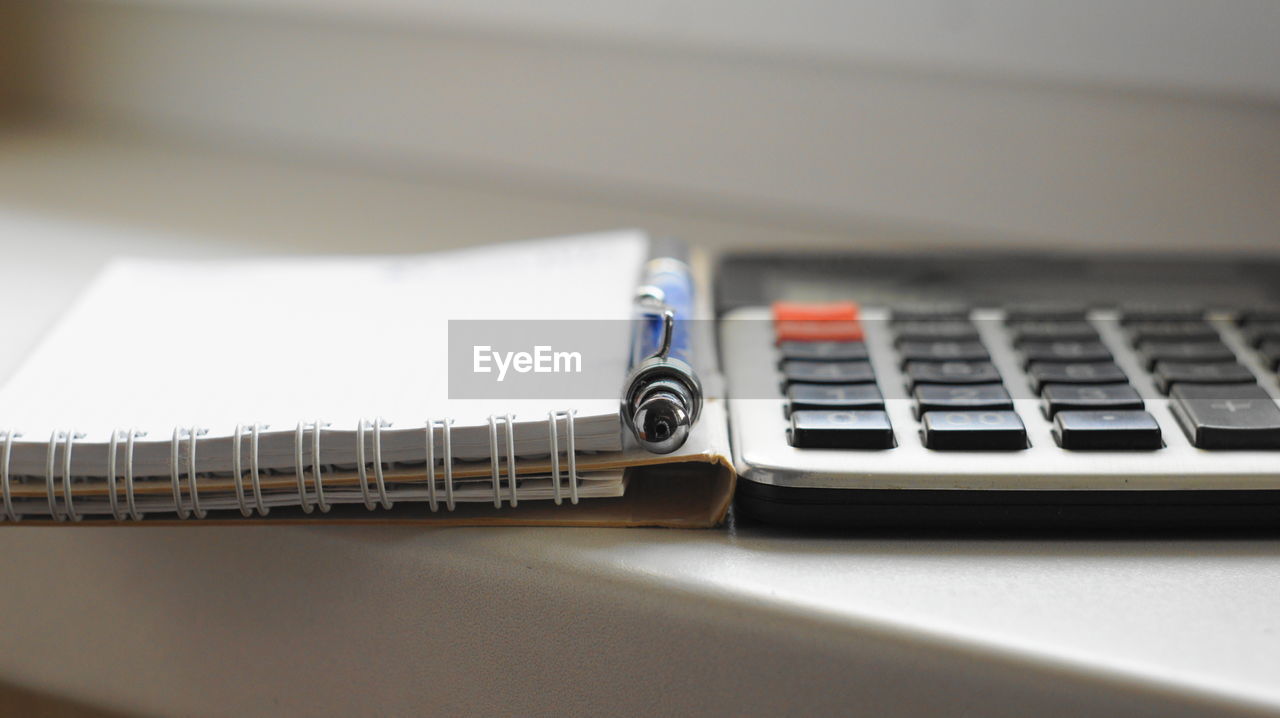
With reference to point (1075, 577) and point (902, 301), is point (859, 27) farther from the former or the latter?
point (1075, 577)

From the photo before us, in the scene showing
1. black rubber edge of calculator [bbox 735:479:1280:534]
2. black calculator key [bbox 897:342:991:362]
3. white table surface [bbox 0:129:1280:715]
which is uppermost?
black calculator key [bbox 897:342:991:362]

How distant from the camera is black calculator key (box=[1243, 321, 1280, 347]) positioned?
0.43m

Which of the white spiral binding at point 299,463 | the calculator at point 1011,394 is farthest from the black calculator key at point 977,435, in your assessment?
the white spiral binding at point 299,463

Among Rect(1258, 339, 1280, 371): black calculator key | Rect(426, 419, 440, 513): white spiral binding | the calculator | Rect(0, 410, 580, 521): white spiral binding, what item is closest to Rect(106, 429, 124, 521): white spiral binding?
Rect(0, 410, 580, 521): white spiral binding

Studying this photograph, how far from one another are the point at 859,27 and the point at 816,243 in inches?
5.1

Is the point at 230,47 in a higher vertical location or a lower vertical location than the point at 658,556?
higher

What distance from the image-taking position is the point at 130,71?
0.79 metres

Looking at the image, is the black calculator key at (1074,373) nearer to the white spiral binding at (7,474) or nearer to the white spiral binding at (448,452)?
the white spiral binding at (448,452)

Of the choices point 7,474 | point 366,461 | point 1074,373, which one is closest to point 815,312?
point 1074,373

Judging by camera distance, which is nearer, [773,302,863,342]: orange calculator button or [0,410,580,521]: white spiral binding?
[0,410,580,521]: white spiral binding

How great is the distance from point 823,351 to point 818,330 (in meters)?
0.03

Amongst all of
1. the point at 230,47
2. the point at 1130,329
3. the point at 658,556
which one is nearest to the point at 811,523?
the point at 658,556

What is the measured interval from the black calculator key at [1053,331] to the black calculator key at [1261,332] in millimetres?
63
